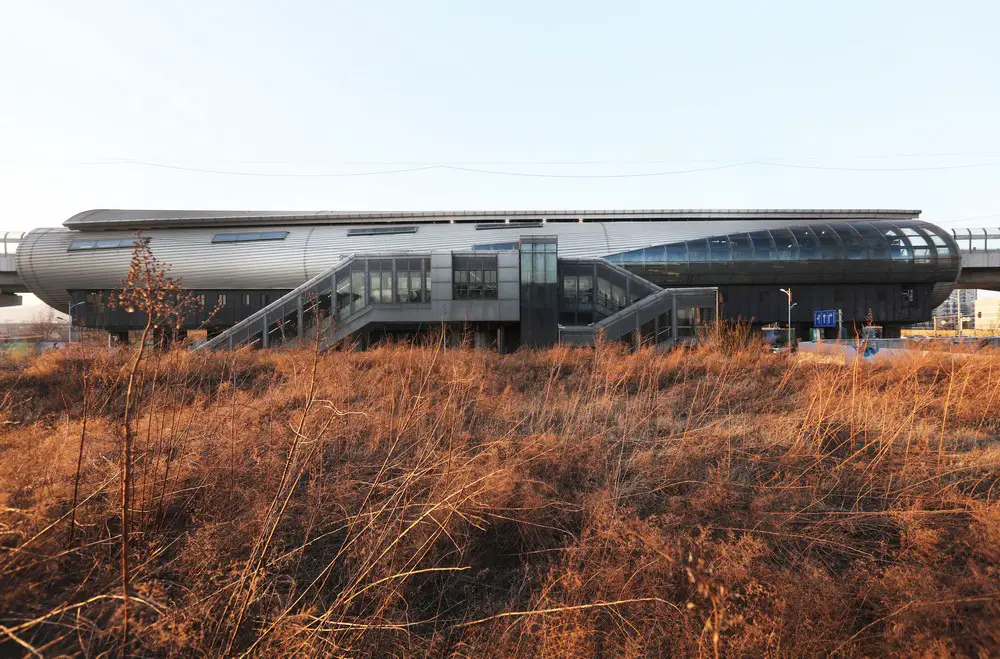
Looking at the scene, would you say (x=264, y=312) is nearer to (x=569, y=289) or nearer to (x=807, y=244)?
(x=569, y=289)

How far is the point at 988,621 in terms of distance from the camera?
8.58 feet

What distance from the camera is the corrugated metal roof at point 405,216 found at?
129 ft

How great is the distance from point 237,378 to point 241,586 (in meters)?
8.96

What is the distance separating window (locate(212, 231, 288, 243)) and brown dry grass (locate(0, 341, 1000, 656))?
1336 inches

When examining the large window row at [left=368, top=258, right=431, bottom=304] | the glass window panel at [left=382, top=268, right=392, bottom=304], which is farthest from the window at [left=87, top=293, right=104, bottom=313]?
the glass window panel at [left=382, top=268, right=392, bottom=304]

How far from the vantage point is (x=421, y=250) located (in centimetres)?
3491

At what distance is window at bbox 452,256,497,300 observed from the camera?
24984 mm

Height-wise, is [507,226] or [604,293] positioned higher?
[507,226]

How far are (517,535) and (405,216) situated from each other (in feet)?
138

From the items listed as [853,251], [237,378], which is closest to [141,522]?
[237,378]

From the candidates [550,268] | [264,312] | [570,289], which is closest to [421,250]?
[570,289]

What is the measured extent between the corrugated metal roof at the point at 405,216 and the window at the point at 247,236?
7.39 feet

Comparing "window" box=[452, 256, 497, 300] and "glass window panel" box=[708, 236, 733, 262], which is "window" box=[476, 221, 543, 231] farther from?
"glass window panel" box=[708, 236, 733, 262]

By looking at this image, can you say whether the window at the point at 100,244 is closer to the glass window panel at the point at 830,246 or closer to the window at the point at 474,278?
the window at the point at 474,278
